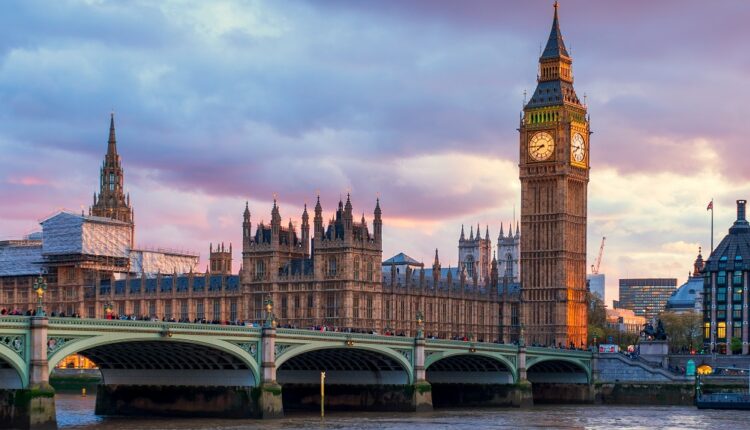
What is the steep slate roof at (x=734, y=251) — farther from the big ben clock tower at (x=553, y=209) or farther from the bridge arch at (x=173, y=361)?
the bridge arch at (x=173, y=361)

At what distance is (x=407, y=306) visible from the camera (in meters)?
146

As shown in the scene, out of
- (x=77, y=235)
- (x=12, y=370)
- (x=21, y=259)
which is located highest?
(x=77, y=235)

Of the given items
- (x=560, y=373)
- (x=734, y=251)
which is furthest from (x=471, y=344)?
(x=734, y=251)

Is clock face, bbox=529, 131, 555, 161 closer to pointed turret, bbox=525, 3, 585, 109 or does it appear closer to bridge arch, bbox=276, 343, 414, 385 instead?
pointed turret, bbox=525, 3, 585, 109

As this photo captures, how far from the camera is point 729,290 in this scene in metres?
148

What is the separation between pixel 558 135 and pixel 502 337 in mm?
22237

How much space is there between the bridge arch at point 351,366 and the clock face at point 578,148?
2523 inches

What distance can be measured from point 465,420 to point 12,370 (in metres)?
30.2

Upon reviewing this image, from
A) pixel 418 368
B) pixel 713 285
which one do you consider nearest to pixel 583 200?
pixel 713 285

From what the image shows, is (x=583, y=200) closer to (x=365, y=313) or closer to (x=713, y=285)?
(x=713, y=285)

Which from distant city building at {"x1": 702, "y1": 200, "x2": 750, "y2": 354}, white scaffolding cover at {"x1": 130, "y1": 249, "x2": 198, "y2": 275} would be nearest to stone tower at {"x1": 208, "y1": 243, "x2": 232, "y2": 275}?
white scaffolding cover at {"x1": 130, "y1": 249, "x2": 198, "y2": 275}

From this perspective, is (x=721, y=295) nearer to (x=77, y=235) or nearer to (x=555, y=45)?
(x=555, y=45)

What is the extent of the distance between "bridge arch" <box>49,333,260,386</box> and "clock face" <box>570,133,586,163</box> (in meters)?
78.7

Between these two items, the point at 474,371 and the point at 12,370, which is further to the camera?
the point at 474,371
